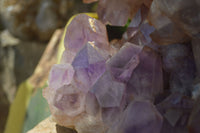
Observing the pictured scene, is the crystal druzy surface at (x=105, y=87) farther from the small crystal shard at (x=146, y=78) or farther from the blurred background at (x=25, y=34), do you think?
the blurred background at (x=25, y=34)

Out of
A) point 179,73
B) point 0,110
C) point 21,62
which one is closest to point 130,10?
point 179,73

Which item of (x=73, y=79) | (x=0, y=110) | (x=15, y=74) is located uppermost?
(x=73, y=79)

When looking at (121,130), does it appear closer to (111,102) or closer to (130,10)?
(111,102)

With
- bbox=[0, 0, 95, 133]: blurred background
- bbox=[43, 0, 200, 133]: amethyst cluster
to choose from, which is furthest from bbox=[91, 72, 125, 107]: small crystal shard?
bbox=[0, 0, 95, 133]: blurred background

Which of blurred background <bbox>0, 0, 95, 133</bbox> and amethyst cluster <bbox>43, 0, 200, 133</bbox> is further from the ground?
amethyst cluster <bbox>43, 0, 200, 133</bbox>

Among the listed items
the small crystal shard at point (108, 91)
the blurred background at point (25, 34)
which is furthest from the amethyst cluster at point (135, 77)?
the blurred background at point (25, 34)

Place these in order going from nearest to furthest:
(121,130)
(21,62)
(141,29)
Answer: (121,130), (141,29), (21,62)

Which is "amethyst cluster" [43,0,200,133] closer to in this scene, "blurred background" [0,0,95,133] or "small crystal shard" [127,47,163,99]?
"small crystal shard" [127,47,163,99]

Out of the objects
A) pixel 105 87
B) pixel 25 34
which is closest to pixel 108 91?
pixel 105 87
